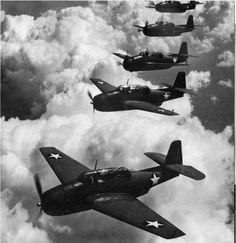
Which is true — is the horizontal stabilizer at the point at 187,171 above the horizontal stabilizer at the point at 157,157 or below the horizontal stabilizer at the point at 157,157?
above

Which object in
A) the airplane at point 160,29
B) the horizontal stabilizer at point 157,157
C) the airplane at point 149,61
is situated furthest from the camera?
the airplane at point 160,29

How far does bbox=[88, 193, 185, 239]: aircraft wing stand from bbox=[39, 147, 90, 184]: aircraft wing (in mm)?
3903

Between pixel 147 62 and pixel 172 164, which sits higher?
pixel 147 62

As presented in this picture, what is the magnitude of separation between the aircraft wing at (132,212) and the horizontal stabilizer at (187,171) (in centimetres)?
493

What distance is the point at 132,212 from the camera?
863 inches

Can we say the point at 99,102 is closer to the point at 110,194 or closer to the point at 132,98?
the point at 132,98

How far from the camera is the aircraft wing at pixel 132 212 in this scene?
19.9 meters

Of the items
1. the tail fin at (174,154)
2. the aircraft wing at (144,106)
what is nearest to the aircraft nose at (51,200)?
the tail fin at (174,154)

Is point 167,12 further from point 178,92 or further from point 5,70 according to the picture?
point 5,70

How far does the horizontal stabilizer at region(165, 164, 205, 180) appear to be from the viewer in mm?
25703

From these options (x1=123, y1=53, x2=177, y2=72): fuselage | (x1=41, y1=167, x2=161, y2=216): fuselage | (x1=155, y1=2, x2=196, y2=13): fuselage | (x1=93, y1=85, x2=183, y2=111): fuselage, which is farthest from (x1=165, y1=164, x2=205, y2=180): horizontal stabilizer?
(x1=155, y1=2, x2=196, y2=13): fuselage

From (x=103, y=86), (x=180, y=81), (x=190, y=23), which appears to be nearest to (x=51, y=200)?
(x=103, y=86)

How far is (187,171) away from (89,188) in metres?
8.23

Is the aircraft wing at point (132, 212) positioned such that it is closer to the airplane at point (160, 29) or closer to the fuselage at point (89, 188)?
the fuselage at point (89, 188)
